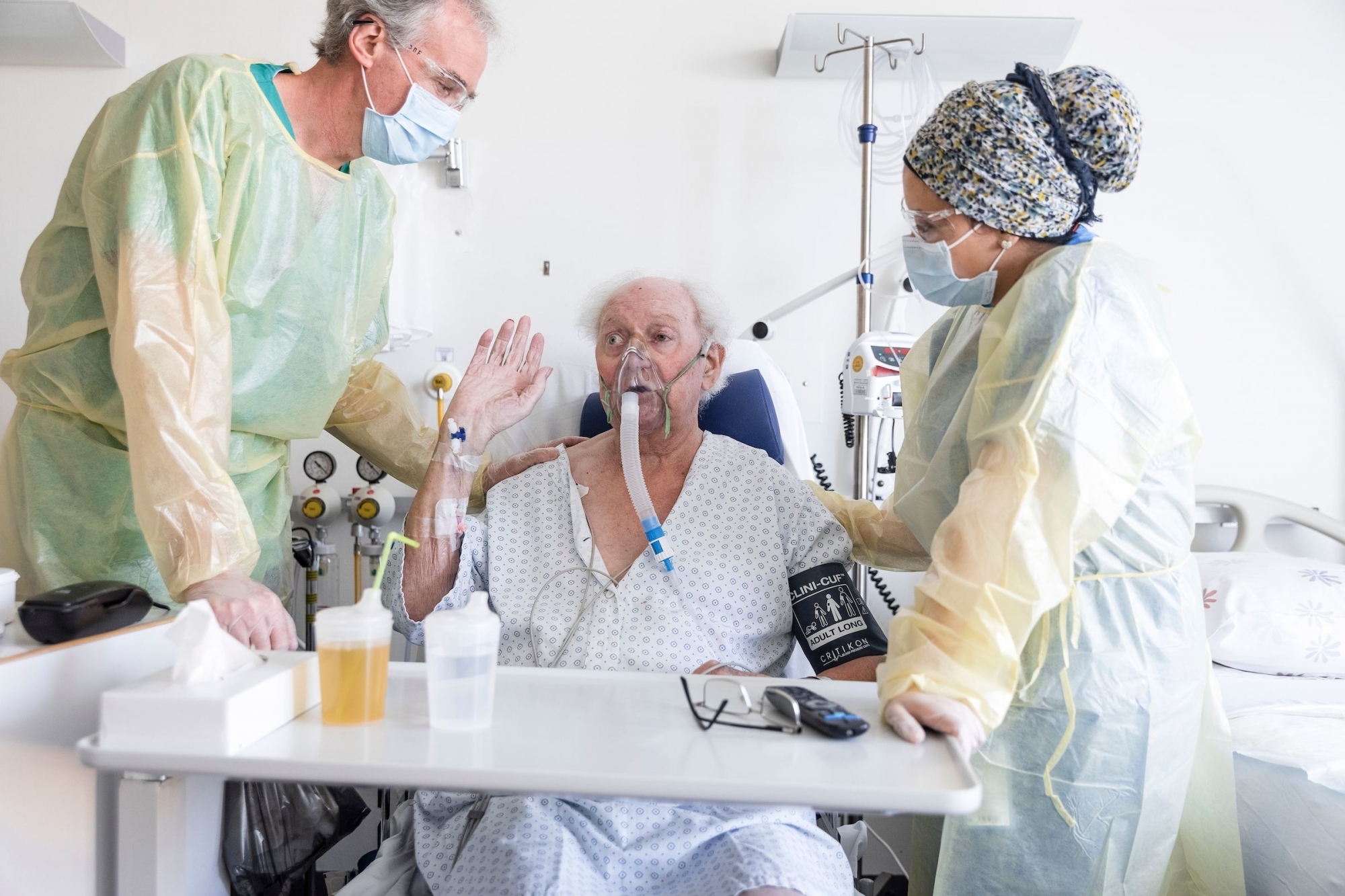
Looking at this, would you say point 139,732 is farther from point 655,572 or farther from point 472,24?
point 472,24

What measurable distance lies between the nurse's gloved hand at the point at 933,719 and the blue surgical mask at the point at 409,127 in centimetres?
126

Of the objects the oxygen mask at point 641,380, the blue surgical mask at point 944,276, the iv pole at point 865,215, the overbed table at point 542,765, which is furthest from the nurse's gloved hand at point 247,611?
the iv pole at point 865,215

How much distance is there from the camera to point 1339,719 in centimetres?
193

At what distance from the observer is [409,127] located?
1731mm

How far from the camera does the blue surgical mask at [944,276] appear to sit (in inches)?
58.2

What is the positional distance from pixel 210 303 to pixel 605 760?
0.94m

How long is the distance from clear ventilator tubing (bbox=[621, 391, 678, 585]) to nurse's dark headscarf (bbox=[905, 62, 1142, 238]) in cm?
69

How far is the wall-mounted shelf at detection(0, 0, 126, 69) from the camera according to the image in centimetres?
251

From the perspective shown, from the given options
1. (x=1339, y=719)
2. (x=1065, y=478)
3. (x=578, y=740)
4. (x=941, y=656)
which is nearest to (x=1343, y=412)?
(x=1339, y=719)

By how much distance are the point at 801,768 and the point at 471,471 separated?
100 centimetres

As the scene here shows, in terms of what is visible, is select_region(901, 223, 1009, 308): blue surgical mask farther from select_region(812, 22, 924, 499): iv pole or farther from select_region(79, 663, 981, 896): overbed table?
select_region(812, 22, 924, 499): iv pole

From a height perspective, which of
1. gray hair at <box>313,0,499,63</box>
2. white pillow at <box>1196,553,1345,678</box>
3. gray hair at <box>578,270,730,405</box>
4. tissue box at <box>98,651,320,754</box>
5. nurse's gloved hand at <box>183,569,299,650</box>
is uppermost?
gray hair at <box>313,0,499,63</box>

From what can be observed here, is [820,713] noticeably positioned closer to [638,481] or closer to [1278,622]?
[638,481]

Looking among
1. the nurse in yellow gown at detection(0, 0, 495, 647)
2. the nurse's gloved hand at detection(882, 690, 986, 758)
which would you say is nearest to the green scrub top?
the nurse in yellow gown at detection(0, 0, 495, 647)
